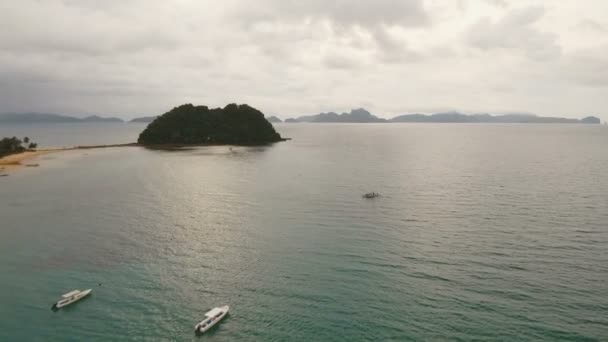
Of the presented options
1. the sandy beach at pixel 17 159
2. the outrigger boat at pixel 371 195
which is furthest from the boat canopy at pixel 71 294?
the sandy beach at pixel 17 159

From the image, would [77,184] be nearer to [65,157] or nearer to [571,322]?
[65,157]

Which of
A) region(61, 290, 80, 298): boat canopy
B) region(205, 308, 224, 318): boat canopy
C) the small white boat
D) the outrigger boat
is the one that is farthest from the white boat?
the outrigger boat

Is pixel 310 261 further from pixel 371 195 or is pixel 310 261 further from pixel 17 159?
pixel 17 159

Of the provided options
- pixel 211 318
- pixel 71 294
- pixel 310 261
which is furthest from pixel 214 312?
pixel 310 261

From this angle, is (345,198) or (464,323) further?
(345,198)

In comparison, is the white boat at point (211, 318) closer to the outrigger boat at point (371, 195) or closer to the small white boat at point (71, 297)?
the small white boat at point (71, 297)

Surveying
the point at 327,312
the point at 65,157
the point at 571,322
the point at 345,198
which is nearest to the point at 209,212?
the point at 345,198
